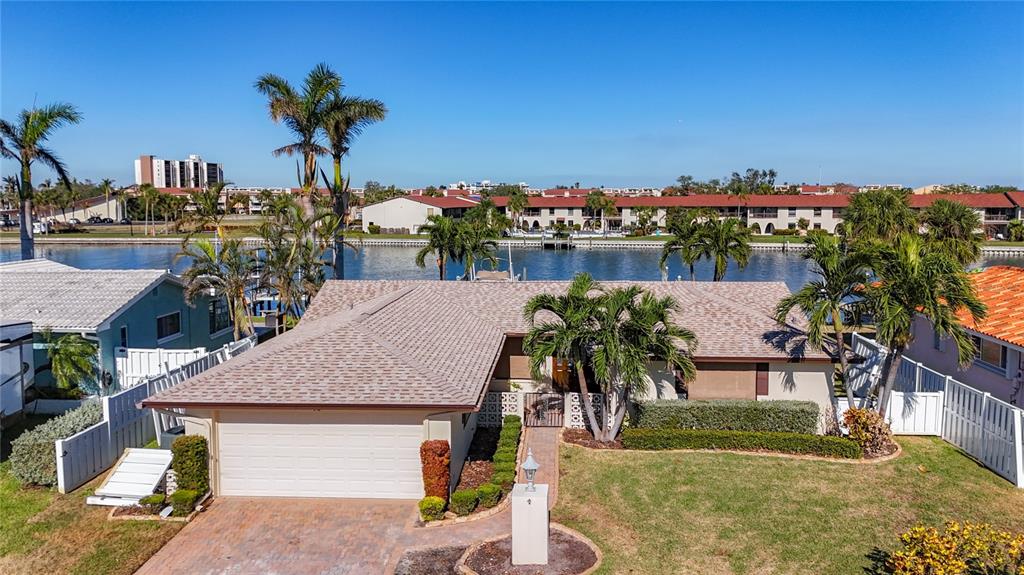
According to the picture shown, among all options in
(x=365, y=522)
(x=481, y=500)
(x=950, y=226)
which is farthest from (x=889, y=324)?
(x=950, y=226)

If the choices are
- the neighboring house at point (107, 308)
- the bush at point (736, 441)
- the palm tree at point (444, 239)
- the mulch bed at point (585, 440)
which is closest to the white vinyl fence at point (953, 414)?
the bush at point (736, 441)

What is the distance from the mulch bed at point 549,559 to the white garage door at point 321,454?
108 inches

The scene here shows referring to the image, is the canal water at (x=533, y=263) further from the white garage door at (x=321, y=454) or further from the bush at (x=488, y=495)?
the bush at (x=488, y=495)

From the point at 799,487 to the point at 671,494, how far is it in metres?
2.79

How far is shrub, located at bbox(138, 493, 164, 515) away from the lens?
14234 mm

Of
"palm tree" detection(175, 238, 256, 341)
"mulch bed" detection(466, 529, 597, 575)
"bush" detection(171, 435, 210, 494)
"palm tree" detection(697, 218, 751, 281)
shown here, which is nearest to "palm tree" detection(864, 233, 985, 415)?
"mulch bed" detection(466, 529, 597, 575)

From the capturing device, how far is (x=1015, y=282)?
73.2ft

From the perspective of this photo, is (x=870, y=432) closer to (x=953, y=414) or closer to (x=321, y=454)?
(x=953, y=414)

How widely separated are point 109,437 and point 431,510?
26.9 feet

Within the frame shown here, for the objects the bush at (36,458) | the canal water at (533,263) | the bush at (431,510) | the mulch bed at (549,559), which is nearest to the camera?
the mulch bed at (549,559)

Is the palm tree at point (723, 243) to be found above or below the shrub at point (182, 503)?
above

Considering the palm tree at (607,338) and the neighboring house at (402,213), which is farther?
the neighboring house at (402,213)

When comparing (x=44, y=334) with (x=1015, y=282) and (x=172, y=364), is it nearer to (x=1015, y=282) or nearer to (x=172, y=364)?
(x=172, y=364)

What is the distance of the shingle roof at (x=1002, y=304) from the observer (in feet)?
63.0
